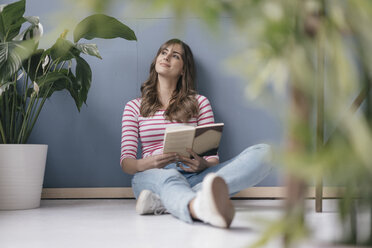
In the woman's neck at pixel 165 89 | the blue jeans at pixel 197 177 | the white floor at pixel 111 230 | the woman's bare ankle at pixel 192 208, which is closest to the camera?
the white floor at pixel 111 230

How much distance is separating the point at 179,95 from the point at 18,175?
83 centimetres

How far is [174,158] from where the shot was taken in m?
1.93

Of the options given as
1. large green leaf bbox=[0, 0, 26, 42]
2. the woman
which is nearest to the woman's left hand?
the woman

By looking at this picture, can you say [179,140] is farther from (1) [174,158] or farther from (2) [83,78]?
(2) [83,78]

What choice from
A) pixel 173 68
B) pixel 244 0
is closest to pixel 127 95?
pixel 173 68

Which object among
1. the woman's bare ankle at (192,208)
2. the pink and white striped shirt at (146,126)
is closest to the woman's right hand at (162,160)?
the pink and white striped shirt at (146,126)

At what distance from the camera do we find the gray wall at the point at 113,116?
7.80 ft

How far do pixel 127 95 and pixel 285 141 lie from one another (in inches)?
85.0

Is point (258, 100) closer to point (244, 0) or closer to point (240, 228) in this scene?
point (244, 0)

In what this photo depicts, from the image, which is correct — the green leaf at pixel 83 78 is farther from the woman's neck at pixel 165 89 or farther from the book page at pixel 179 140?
the book page at pixel 179 140

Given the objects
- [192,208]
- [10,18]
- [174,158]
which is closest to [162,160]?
[174,158]

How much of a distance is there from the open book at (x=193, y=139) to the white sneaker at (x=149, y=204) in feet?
0.77

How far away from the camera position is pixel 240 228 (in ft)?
4.49

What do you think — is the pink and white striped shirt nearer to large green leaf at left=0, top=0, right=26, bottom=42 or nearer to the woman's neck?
the woman's neck
